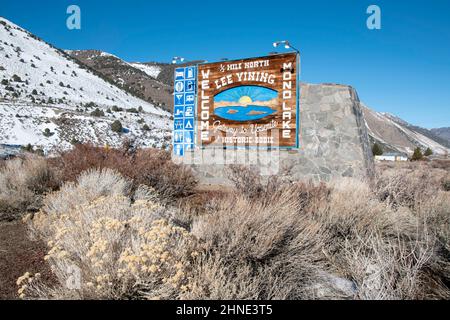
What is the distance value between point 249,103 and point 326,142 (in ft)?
8.86

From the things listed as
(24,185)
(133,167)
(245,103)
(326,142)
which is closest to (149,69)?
(245,103)

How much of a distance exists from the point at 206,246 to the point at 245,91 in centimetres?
825

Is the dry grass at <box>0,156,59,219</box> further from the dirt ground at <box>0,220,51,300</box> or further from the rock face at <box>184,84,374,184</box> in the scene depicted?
the rock face at <box>184,84,374,184</box>

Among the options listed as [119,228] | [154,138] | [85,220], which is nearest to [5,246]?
[85,220]

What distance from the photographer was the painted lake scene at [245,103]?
11000 millimetres

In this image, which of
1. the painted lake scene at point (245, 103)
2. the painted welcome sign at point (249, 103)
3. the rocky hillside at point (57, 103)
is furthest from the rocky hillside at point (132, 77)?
the painted lake scene at point (245, 103)

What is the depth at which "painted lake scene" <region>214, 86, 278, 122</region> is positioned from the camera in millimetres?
11000

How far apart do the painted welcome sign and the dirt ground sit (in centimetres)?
715

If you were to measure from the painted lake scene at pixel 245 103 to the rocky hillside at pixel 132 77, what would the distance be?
59.9 metres

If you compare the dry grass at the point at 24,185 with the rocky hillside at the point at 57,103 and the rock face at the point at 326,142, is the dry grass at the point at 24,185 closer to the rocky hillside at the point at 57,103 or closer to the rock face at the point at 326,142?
the rock face at the point at 326,142

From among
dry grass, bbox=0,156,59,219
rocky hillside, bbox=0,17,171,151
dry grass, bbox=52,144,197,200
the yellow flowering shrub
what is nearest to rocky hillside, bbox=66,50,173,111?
rocky hillside, bbox=0,17,171,151

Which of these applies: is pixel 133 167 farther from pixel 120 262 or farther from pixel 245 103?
pixel 120 262

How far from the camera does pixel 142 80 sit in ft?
287

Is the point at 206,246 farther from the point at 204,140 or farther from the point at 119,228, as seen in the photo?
the point at 204,140
